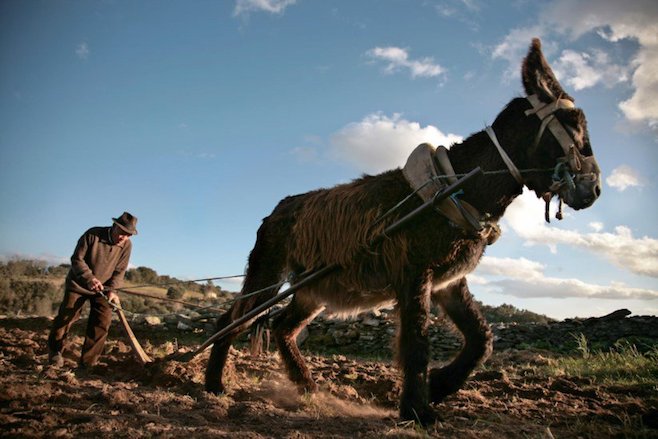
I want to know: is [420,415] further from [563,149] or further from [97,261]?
[97,261]

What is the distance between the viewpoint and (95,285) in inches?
238

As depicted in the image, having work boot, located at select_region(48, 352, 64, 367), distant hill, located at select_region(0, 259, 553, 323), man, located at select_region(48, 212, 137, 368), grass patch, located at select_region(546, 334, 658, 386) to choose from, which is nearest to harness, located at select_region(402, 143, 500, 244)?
grass patch, located at select_region(546, 334, 658, 386)

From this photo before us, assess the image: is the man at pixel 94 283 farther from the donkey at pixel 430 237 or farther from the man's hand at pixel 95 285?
the donkey at pixel 430 237

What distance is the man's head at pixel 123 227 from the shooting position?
20.7 feet

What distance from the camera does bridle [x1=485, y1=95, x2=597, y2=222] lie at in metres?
3.67

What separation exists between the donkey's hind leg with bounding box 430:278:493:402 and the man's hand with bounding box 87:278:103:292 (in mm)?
4439

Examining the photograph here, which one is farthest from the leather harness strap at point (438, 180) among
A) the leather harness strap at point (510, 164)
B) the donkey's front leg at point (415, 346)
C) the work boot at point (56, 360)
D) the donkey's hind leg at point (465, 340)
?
the work boot at point (56, 360)

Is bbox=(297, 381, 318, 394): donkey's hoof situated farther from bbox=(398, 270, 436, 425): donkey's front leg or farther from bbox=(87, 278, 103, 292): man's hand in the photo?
bbox=(87, 278, 103, 292): man's hand

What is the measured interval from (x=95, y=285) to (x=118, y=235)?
75 cm

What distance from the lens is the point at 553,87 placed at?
4.09m

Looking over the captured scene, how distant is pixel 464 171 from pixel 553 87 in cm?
110

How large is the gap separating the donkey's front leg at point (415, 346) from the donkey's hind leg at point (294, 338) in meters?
1.49

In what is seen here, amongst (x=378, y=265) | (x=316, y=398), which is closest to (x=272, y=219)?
(x=378, y=265)

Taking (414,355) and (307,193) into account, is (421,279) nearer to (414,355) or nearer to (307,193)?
(414,355)
